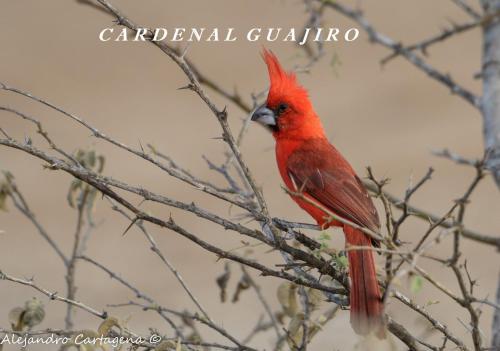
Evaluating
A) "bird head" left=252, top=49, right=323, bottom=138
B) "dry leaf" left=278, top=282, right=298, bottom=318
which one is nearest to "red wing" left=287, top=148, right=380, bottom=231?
"bird head" left=252, top=49, right=323, bottom=138

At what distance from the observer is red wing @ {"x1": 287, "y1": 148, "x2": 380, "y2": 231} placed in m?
4.01

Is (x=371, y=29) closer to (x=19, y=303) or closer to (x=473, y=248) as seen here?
(x=19, y=303)

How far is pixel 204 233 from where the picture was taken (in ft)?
28.9

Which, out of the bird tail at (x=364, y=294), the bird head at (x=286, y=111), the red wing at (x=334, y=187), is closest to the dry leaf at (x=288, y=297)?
the bird tail at (x=364, y=294)

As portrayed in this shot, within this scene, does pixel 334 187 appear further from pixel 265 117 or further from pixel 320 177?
pixel 265 117

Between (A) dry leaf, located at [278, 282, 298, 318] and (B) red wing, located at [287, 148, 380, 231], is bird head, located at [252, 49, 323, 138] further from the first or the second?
(A) dry leaf, located at [278, 282, 298, 318]

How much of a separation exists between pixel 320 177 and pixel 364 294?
128 cm

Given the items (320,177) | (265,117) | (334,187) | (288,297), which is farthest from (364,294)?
(265,117)

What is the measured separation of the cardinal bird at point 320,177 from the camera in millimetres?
3155

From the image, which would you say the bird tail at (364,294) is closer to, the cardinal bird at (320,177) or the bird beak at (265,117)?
the cardinal bird at (320,177)

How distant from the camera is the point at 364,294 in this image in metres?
3.11

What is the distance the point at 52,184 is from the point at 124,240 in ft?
4.16

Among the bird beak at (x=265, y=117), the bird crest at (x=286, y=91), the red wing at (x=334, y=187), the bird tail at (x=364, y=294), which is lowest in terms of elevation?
the bird tail at (x=364, y=294)

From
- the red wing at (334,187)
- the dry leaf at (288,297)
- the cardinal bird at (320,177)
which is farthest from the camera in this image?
the red wing at (334,187)
